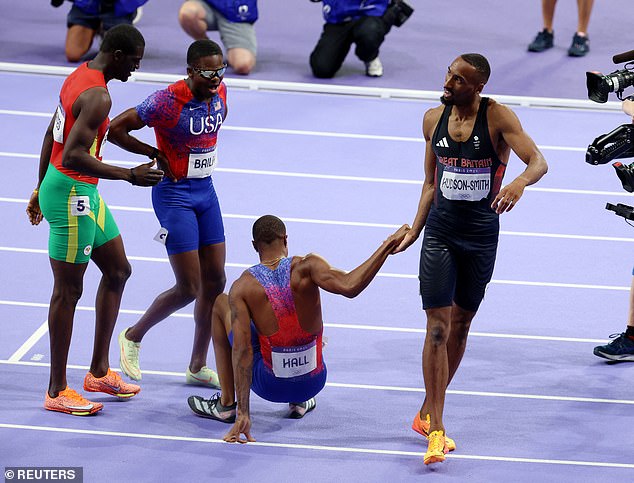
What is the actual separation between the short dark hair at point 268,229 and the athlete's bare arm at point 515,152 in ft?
3.34

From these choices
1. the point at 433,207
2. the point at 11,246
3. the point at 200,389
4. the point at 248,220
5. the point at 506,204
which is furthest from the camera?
the point at 248,220

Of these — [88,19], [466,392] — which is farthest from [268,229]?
[88,19]

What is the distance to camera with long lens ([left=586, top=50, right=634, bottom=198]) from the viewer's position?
19.3 ft

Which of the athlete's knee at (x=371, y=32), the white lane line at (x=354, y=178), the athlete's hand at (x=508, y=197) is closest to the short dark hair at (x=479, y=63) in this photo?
the athlete's hand at (x=508, y=197)

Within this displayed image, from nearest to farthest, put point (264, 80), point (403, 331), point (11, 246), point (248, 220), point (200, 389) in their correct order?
point (200, 389), point (403, 331), point (11, 246), point (248, 220), point (264, 80)

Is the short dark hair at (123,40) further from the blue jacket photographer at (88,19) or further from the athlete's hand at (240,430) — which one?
the blue jacket photographer at (88,19)

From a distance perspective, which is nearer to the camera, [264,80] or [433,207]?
[433,207]

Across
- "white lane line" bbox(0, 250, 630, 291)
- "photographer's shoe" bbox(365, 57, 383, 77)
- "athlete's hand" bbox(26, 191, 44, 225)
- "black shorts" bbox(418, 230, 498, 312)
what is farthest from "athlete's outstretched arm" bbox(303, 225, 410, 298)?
"photographer's shoe" bbox(365, 57, 383, 77)

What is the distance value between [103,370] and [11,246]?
238cm

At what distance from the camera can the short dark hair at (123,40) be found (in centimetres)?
557

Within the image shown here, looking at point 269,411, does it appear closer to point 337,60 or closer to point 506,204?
point 506,204

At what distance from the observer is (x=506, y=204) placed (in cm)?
517

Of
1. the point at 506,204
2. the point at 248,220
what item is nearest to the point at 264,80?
the point at 248,220

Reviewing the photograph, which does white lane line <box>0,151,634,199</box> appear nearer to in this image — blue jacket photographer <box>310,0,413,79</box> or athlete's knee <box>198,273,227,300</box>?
blue jacket photographer <box>310,0,413,79</box>
